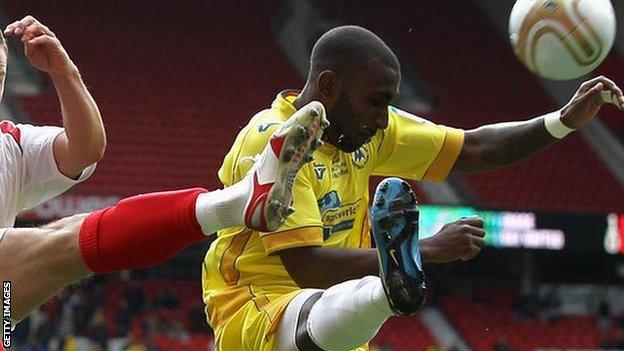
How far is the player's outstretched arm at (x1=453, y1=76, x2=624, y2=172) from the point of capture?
4.72 metres

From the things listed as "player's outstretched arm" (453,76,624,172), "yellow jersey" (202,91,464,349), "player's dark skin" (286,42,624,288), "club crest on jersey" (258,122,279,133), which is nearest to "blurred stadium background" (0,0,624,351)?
"player's outstretched arm" (453,76,624,172)

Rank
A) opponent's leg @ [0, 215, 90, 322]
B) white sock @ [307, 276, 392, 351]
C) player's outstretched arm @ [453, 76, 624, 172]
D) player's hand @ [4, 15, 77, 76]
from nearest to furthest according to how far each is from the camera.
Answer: opponent's leg @ [0, 215, 90, 322] < white sock @ [307, 276, 392, 351] < player's hand @ [4, 15, 77, 76] < player's outstretched arm @ [453, 76, 624, 172]

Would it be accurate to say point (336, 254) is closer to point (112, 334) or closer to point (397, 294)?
point (397, 294)

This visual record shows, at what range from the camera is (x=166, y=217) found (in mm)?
3406

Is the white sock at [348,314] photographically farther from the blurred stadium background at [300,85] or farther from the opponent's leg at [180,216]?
the blurred stadium background at [300,85]

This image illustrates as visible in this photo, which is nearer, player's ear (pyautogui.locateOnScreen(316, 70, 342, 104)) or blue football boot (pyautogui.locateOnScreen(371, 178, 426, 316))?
blue football boot (pyautogui.locateOnScreen(371, 178, 426, 316))

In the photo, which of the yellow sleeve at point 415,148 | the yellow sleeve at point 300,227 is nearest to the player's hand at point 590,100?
the yellow sleeve at point 415,148

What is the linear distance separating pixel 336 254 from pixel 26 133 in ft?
3.69

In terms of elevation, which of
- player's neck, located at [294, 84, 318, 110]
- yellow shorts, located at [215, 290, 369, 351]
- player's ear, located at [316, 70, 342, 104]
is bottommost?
yellow shorts, located at [215, 290, 369, 351]

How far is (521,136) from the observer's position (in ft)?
16.0

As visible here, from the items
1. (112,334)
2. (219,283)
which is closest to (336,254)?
(219,283)

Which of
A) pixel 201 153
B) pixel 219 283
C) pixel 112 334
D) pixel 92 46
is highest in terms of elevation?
pixel 219 283

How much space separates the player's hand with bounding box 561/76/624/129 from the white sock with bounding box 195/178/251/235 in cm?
172

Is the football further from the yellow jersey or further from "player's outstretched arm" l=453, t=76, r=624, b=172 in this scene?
the yellow jersey
